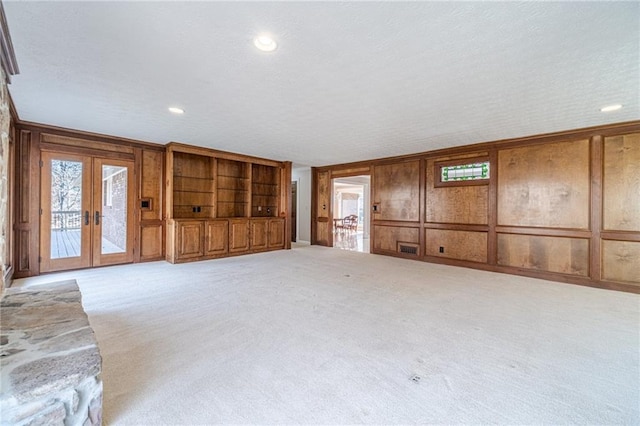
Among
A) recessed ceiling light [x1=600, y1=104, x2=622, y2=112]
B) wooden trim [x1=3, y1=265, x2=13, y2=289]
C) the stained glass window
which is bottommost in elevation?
wooden trim [x1=3, y1=265, x2=13, y2=289]

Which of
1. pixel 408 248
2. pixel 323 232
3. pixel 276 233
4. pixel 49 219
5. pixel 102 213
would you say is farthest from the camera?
pixel 323 232

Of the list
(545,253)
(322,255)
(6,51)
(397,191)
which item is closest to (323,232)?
(322,255)

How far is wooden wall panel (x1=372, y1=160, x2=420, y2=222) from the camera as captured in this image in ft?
21.9

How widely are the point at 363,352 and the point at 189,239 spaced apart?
4.94 meters

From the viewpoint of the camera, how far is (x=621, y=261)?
425 centimetres

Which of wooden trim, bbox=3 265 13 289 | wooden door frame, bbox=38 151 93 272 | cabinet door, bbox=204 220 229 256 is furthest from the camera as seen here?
cabinet door, bbox=204 220 229 256

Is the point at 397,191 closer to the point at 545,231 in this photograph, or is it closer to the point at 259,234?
the point at 545,231

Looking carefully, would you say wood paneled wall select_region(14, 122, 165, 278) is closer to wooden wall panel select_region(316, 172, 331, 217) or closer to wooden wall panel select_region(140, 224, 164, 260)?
wooden wall panel select_region(140, 224, 164, 260)

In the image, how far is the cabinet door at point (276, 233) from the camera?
7714 mm

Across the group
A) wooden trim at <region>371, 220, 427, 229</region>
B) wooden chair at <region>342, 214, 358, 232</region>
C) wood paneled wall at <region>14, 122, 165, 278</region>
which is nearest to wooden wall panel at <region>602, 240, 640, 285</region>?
wooden trim at <region>371, 220, 427, 229</region>

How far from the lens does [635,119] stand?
13.2 feet

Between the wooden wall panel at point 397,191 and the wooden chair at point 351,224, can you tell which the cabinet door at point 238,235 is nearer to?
the wooden wall panel at point 397,191

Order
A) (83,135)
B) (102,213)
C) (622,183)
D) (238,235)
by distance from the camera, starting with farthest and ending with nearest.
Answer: (238,235), (102,213), (83,135), (622,183)

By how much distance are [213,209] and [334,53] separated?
17.5 feet
